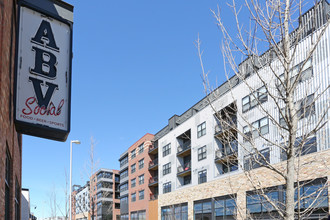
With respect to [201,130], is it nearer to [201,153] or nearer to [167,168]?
A: [201,153]

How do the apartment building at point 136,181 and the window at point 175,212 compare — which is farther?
the apartment building at point 136,181

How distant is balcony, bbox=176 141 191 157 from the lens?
4331cm

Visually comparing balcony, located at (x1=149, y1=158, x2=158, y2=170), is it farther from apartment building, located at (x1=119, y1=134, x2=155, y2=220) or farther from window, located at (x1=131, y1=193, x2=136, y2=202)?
window, located at (x1=131, y1=193, x2=136, y2=202)

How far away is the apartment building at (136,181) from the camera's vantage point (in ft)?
196

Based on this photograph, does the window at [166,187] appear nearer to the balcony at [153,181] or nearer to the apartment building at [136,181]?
the balcony at [153,181]

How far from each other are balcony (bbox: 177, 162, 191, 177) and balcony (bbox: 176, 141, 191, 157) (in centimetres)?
153

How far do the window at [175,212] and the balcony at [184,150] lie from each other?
6.39m

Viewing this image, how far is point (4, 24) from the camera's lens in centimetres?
531

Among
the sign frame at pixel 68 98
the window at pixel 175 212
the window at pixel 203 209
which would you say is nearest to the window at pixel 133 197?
the window at pixel 175 212

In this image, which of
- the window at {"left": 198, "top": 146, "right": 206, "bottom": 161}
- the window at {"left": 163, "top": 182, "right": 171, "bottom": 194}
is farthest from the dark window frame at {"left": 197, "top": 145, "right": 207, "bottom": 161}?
the window at {"left": 163, "top": 182, "right": 171, "bottom": 194}

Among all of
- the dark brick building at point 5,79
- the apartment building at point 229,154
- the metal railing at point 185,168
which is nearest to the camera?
the dark brick building at point 5,79

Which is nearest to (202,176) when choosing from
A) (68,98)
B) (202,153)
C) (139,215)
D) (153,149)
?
(202,153)

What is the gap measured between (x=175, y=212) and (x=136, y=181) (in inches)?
826

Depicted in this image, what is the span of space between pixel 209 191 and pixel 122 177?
4377 centimetres
